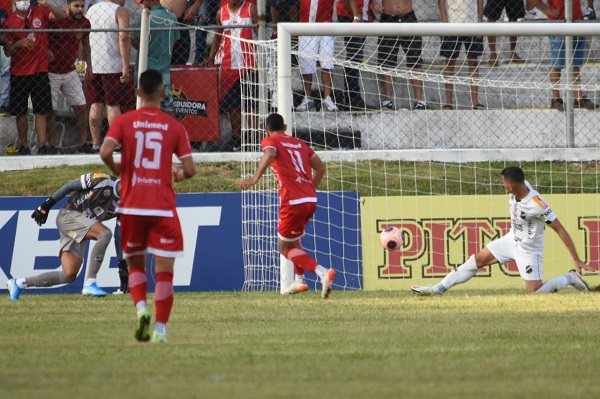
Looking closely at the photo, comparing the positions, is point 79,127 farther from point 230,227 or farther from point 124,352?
point 124,352

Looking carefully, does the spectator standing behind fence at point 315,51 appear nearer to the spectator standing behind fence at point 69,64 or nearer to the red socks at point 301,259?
the spectator standing behind fence at point 69,64

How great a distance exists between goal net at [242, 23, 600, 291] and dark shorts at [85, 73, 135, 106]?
223cm

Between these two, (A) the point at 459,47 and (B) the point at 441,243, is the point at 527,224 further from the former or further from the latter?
(A) the point at 459,47

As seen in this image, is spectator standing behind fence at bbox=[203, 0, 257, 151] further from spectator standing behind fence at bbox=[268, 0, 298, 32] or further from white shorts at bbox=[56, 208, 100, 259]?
white shorts at bbox=[56, 208, 100, 259]

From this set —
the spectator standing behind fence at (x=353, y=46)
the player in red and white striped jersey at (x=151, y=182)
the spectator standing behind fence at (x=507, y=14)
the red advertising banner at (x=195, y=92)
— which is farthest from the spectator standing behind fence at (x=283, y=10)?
the player in red and white striped jersey at (x=151, y=182)

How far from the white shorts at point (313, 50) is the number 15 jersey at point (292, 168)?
4669mm

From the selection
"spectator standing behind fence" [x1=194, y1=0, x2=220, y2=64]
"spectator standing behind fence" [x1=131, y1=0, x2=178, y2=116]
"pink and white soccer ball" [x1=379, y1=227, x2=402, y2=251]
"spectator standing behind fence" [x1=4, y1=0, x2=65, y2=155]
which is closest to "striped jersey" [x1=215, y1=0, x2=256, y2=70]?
"spectator standing behind fence" [x1=194, y1=0, x2=220, y2=64]

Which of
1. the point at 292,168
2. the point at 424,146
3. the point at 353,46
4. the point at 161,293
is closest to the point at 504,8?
the point at 353,46

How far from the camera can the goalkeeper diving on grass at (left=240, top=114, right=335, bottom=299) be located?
13766 millimetres

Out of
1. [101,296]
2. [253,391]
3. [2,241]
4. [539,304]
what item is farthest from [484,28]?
[253,391]

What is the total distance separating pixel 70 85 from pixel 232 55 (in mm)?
2660

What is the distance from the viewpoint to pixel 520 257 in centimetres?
1438

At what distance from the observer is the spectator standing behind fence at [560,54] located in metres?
18.6

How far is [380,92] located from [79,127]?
4849mm
